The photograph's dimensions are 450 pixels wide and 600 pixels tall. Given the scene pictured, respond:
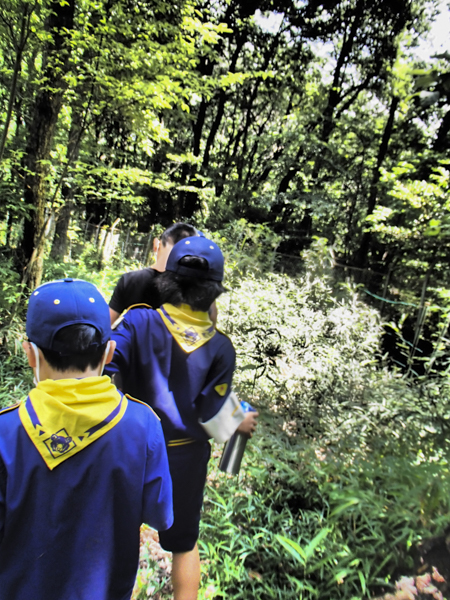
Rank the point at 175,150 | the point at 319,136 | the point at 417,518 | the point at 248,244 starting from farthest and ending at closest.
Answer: the point at 175,150
the point at 319,136
the point at 248,244
the point at 417,518

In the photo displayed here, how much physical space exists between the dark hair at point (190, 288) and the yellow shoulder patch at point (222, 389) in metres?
0.35

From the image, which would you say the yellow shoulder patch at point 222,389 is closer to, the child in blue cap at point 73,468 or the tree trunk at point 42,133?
the child in blue cap at point 73,468

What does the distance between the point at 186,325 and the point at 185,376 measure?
22 cm

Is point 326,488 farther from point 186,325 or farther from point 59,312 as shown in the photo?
point 59,312

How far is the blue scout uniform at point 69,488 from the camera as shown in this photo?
0.85m

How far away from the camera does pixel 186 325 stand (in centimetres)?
146

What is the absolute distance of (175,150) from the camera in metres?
13.0

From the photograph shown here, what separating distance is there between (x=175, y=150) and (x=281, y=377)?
38.6ft

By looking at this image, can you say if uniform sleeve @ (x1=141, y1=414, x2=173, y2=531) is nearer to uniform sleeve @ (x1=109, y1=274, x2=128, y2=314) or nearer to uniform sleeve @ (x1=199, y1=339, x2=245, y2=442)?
uniform sleeve @ (x1=199, y1=339, x2=245, y2=442)

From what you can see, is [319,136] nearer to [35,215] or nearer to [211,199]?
A: [211,199]

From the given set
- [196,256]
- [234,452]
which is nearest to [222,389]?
[234,452]

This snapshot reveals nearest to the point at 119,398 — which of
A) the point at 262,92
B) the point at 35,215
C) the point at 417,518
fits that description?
the point at 417,518

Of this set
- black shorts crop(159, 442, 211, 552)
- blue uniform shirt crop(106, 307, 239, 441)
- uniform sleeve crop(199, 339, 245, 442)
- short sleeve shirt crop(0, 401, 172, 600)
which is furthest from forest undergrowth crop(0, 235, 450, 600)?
short sleeve shirt crop(0, 401, 172, 600)

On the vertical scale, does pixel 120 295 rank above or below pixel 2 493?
above
